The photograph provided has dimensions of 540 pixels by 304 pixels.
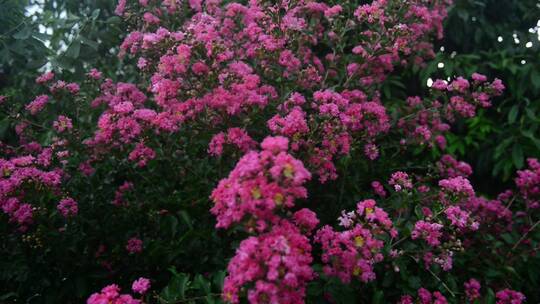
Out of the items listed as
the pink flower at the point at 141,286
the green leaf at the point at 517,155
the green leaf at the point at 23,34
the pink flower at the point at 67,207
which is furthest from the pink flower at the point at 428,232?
the green leaf at the point at 23,34

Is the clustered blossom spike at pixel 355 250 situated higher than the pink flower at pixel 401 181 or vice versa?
the clustered blossom spike at pixel 355 250

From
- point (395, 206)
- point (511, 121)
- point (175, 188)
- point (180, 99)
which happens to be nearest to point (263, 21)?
point (180, 99)

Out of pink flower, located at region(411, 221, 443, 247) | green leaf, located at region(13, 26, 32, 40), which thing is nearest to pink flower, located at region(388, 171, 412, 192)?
pink flower, located at region(411, 221, 443, 247)

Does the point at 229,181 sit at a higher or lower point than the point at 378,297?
higher

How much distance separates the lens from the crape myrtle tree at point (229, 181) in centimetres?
182

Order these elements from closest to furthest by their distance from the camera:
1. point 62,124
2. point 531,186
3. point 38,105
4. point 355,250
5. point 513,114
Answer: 1. point 355,250
2. point 62,124
3. point 38,105
4. point 531,186
5. point 513,114

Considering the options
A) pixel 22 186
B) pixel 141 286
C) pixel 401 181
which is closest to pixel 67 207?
pixel 22 186

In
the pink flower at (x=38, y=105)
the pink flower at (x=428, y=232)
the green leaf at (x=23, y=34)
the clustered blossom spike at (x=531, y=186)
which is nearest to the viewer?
the pink flower at (x=428, y=232)

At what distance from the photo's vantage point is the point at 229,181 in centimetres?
135

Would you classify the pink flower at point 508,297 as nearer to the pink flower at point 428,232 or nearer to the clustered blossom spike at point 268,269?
the pink flower at point 428,232

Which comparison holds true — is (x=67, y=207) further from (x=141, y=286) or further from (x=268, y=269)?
(x=268, y=269)

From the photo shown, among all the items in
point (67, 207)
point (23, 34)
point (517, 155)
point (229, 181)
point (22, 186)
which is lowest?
point (517, 155)

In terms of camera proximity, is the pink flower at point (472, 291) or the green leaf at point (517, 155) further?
the green leaf at point (517, 155)

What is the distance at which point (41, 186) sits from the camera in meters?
1.90
